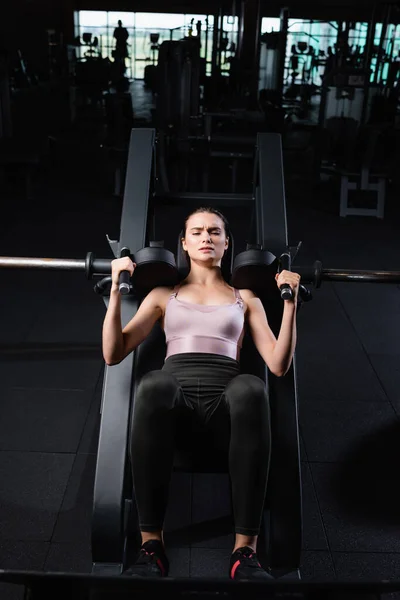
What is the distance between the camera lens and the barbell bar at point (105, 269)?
5.56 ft

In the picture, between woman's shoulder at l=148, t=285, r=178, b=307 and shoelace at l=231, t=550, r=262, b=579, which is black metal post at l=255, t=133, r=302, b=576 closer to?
shoelace at l=231, t=550, r=262, b=579

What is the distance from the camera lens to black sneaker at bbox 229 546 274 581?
1.37 m

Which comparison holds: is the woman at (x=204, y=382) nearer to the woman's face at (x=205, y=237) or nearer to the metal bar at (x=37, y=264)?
the woman's face at (x=205, y=237)

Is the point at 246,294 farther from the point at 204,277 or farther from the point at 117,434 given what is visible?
the point at 117,434

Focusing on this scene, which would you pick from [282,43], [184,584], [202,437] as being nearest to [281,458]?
[202,437]

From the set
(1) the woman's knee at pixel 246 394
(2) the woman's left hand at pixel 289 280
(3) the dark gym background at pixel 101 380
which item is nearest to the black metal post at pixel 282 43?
(3) the dark gym background at pixel 101 380

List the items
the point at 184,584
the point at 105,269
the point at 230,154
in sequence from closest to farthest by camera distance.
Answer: the point at 184,584 < the point at 105,269 < the point at 230,154

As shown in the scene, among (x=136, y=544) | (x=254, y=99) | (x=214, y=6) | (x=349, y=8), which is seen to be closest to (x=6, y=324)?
(x=136, y=544)

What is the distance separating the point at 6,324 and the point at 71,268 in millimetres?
1469

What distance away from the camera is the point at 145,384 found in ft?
4.85

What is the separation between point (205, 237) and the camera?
171 cm

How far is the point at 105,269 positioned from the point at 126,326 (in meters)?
0.19

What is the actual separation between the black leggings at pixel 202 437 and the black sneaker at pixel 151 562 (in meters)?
0.04

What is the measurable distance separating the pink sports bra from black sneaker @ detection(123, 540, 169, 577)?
0.52 metres
